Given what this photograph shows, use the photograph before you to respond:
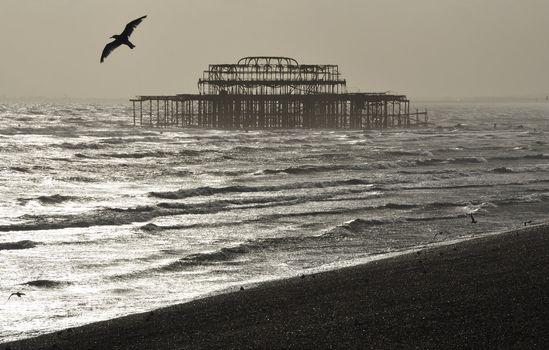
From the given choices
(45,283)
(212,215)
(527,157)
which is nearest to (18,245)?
(45,283)

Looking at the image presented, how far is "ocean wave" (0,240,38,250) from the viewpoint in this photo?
23.4 metres

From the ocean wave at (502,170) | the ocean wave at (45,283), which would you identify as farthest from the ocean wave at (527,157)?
the ocean wave at (45,283)

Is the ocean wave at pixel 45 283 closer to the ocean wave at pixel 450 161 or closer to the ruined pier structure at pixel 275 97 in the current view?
the ocean wave at pixel 450 161

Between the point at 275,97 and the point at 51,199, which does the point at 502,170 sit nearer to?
the point at 51,199

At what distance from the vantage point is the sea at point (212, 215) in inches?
750

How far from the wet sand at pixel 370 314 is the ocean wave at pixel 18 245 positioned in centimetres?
796

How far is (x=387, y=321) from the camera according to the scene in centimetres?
1324

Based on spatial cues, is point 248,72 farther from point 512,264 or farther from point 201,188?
point 512,264

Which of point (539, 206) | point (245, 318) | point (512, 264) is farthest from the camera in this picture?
point (539, 206)

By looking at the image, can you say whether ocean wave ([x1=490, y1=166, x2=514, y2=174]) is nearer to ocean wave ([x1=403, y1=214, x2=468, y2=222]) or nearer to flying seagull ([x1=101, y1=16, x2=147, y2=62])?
ocean wave ([x1=403, y1=214, x2=468, y2=222])

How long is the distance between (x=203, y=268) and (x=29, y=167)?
29.1 meters

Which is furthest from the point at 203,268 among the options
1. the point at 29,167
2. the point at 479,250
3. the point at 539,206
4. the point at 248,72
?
the point at 248,72

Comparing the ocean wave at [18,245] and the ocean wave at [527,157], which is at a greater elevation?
the ocean wave at [18,245]

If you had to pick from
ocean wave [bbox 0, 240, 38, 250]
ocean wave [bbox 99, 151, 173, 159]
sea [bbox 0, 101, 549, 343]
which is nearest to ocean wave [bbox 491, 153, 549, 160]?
sea [bbox 0, 101, 549, 343]
